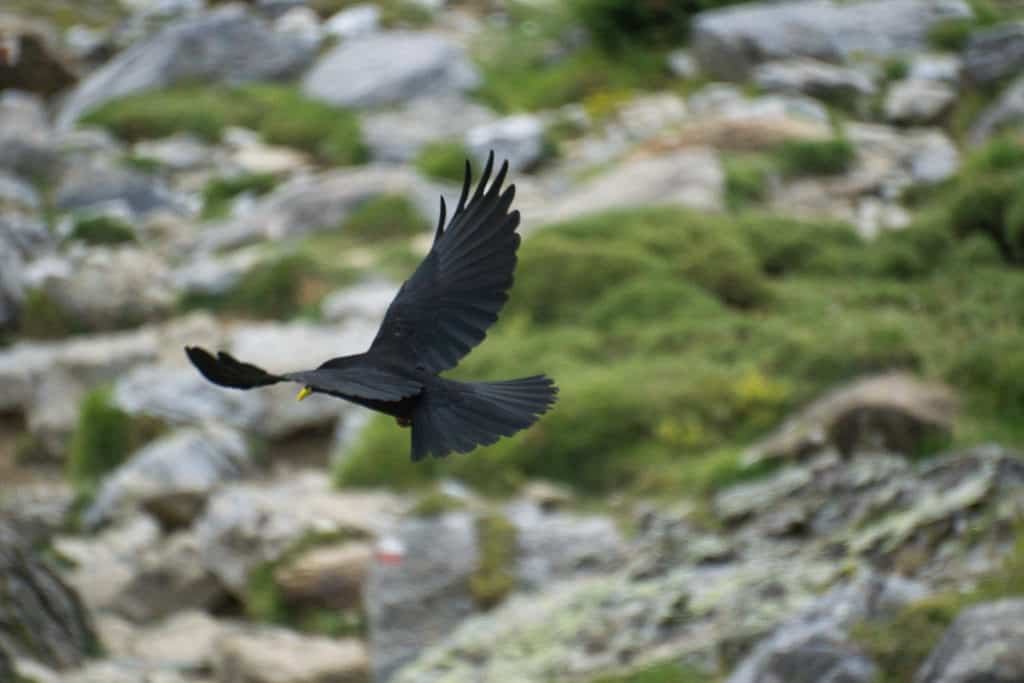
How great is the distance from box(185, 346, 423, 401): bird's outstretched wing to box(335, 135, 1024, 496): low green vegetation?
5427mm

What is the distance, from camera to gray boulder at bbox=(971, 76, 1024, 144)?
1560cm

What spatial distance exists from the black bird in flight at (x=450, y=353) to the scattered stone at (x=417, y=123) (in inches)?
514

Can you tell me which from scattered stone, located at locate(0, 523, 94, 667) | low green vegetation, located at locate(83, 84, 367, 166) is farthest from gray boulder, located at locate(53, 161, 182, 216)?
scattered stone, located at locate(0, 523, 94, 667)

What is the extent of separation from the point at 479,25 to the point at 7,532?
51.3ft

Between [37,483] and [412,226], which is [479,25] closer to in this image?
[412,226]

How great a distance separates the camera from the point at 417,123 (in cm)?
1845

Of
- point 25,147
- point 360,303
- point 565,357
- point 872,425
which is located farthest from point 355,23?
point 872,425

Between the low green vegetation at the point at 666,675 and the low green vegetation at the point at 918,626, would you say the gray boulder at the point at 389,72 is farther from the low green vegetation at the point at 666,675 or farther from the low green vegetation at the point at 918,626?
the low green vegetation at the point at 918,626

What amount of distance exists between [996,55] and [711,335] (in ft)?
25.2

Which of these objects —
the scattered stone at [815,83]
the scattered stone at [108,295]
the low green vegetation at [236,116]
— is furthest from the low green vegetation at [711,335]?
the low green vegetation at [236,116]

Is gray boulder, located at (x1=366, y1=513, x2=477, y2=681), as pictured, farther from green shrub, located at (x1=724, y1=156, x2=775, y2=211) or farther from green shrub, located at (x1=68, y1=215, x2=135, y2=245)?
green shrub, located at (x1=68, y1=215, x2=135, y2=245)

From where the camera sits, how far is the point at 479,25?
23.3m

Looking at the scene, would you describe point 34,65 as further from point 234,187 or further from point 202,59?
point 234,187

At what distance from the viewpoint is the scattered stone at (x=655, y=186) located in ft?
46.1
